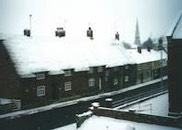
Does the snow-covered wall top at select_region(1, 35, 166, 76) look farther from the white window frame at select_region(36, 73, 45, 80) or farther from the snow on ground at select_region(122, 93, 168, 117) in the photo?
the snow on ground at select_region(122, 93, 168, 117)

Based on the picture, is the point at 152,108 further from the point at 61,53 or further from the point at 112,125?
the point at 61,53

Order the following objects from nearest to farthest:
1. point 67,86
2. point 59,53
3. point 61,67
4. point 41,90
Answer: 1. point 41,90
2. point 61,67
3. point 67,86
4. point 59,53

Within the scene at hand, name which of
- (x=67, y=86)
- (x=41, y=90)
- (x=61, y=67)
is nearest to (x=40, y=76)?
(x=41, y=90)

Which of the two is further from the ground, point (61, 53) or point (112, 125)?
point (61, 53)

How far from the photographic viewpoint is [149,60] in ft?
151

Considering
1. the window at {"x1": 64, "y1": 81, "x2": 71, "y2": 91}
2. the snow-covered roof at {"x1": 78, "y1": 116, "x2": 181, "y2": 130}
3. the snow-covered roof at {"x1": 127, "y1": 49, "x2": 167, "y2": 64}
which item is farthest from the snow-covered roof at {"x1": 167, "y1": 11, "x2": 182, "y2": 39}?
the snow-covered roof at {"x1": 127, "y1": 49, "x2": 167, "y2": 64}

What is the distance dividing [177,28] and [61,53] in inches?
626

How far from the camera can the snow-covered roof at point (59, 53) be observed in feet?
94.5

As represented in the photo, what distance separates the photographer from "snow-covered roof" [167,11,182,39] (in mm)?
18172

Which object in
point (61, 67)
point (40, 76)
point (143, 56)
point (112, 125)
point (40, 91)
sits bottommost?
point (112, 125)

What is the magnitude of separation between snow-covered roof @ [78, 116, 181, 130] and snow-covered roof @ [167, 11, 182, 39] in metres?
5.30

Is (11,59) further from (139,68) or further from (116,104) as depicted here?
(139,68)

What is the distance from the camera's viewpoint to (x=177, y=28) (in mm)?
18781

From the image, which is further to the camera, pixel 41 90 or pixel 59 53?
pixel 59 53
